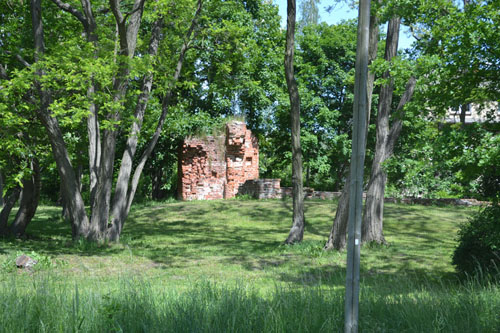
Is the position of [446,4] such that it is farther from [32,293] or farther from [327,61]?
[327,61]

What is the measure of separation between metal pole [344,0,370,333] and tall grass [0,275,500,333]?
780 mm

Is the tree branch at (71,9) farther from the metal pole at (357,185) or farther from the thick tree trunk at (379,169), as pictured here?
the metal pole at (357,185)

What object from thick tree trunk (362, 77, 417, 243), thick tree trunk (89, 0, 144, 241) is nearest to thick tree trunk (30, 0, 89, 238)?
thick tree trunk (89, 0, 144, 241)

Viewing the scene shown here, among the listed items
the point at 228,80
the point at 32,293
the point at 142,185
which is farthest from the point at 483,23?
the point at 142,185

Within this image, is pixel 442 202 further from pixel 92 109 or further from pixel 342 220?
pixel 92 109

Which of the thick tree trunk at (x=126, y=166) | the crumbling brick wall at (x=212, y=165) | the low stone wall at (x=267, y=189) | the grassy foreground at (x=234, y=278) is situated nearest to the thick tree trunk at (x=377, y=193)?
the grassy foreground at (x=234, y=278)

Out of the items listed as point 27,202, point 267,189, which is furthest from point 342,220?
point 267,189

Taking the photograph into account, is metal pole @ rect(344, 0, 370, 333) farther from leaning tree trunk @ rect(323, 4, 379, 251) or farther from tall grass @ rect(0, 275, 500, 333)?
leaning tree trunk @ rect(323, 4, 379, 251)

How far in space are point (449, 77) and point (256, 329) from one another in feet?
15.2

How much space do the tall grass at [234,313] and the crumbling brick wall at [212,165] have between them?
21.6 m

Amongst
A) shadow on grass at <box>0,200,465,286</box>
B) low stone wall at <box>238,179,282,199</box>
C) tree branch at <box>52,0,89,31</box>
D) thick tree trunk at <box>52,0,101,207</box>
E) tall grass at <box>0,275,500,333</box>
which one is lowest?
shadow on grass at <box>0,200,465,286</box>

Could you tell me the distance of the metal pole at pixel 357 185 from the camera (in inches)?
147

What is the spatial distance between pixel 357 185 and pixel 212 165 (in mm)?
23882

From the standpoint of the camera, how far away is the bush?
25.2ft
